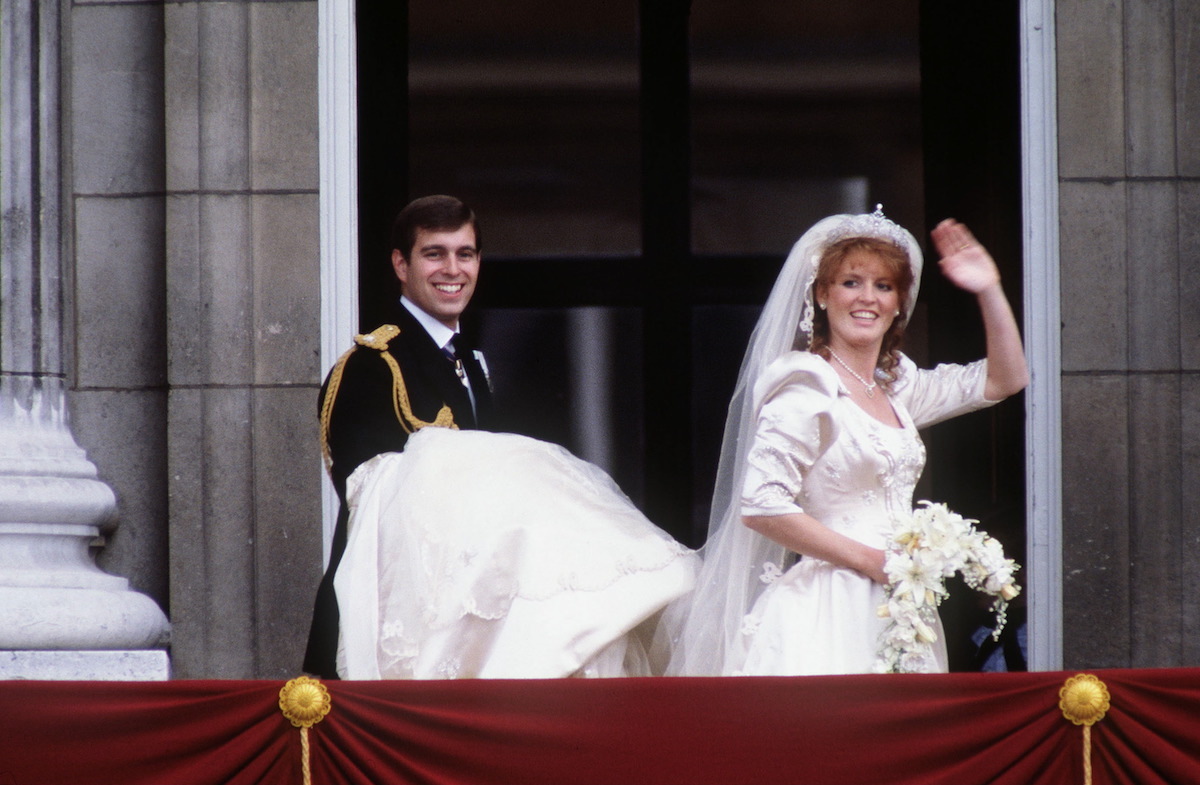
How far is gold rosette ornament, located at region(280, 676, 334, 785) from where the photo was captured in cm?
416

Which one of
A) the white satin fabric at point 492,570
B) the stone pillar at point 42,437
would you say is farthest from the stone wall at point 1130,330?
the stone pillar at point 42,437

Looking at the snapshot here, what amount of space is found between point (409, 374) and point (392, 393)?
0.08 metres

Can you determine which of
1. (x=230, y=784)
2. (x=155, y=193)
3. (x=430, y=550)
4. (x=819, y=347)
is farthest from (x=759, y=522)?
(x=155, y=193)

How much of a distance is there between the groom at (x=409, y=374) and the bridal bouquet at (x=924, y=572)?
4.68ft

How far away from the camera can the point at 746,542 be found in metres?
4.82

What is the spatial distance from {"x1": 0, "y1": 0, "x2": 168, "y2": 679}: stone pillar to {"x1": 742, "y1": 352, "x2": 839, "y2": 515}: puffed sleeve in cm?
235

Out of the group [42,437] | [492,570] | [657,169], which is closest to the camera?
[492,570]

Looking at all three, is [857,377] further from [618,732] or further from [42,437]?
[42,437]

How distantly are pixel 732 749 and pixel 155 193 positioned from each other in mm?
3714

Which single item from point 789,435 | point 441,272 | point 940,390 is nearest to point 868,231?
point 940,390

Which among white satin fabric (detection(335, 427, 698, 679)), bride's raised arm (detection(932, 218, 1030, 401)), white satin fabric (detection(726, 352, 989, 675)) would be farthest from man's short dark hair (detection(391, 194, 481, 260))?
bride's raised arm (detection(932, 218, 1030, 401))

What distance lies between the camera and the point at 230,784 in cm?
418

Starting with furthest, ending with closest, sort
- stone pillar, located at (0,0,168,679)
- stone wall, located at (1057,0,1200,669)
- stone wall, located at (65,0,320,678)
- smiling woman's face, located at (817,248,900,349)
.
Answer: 1. stone wall, located at (65,0,320,678)
2. stone wall, located at (1057,0,1200,669)
3. stone pillar, located at (0,0,168,679)
4. smiling woman's face, located at (817,248,900,349)

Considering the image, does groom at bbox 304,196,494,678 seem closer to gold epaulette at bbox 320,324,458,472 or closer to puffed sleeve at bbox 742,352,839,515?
gold epaulette at bbox 320,324,458,472
